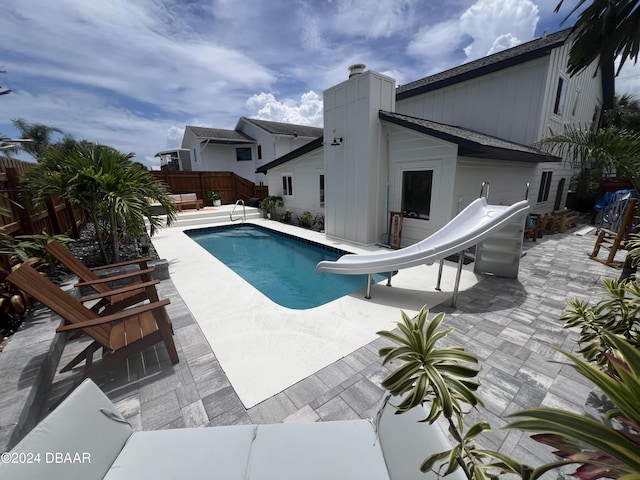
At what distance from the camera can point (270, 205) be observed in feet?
46.2

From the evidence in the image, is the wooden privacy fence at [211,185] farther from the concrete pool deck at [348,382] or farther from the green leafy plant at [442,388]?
the green leafy plant at [442,388]

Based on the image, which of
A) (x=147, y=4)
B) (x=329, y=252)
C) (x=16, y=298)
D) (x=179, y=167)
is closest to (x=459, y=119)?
(x=329, y=252)

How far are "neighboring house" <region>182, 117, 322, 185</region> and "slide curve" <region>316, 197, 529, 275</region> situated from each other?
57.3 ft

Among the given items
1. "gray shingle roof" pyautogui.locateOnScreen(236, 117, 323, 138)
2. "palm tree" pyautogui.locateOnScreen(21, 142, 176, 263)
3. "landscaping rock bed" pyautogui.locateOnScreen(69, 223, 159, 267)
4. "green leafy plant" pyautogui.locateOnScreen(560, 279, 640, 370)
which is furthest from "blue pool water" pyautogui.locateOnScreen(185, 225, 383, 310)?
"gray shingle roof" pyautogui.locateOnScreen(236, 117, 323, 138)

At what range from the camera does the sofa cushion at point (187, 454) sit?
152 cm

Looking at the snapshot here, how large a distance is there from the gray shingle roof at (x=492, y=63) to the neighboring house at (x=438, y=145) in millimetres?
42

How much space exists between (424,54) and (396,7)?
155 inches

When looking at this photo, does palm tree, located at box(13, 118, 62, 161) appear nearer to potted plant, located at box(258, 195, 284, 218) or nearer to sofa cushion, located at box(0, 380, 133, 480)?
potted plant, located at box(258, 195, 284, 218)

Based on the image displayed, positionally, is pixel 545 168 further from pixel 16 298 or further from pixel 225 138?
pixel 225 138

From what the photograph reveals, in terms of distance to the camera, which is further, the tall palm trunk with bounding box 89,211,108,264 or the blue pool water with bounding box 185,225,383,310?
the blue pool water with bounding box 185,225,383,310

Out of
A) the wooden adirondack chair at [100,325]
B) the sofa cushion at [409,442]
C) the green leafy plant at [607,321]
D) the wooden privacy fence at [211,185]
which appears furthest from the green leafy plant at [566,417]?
the wooden privacy fence at [211,185]

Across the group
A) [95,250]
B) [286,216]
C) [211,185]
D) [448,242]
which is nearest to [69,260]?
[95,250]

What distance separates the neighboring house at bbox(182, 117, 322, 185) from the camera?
20641 millimetres

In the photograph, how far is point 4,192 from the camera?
446 centimetres
